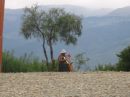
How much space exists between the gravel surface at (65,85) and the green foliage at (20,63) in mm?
7808

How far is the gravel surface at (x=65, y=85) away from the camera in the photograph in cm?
1477

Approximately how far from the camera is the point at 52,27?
43.9 m

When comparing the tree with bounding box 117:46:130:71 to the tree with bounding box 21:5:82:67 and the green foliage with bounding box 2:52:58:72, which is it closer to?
the green foliage with bounding box 2:52:58:72

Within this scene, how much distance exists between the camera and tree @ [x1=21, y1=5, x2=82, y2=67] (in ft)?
143

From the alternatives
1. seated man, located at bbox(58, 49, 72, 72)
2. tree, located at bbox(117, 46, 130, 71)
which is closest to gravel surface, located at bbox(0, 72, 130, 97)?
seated man, located at bbox(58, 49, 72, 72)

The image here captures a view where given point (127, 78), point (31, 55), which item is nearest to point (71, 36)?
point (31, 55)

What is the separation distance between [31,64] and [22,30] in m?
15.4

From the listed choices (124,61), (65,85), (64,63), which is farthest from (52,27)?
(65,85)

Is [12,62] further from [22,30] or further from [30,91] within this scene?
[22,30]

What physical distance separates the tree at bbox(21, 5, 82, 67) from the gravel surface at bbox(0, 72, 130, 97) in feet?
79.6

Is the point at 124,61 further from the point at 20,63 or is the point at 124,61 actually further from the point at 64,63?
the point at 20,63

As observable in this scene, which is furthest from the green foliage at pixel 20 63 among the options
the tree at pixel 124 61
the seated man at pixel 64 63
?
the tree at pixel 124 61

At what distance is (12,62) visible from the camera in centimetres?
2733

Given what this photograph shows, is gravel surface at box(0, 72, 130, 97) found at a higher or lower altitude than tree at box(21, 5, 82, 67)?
lower
